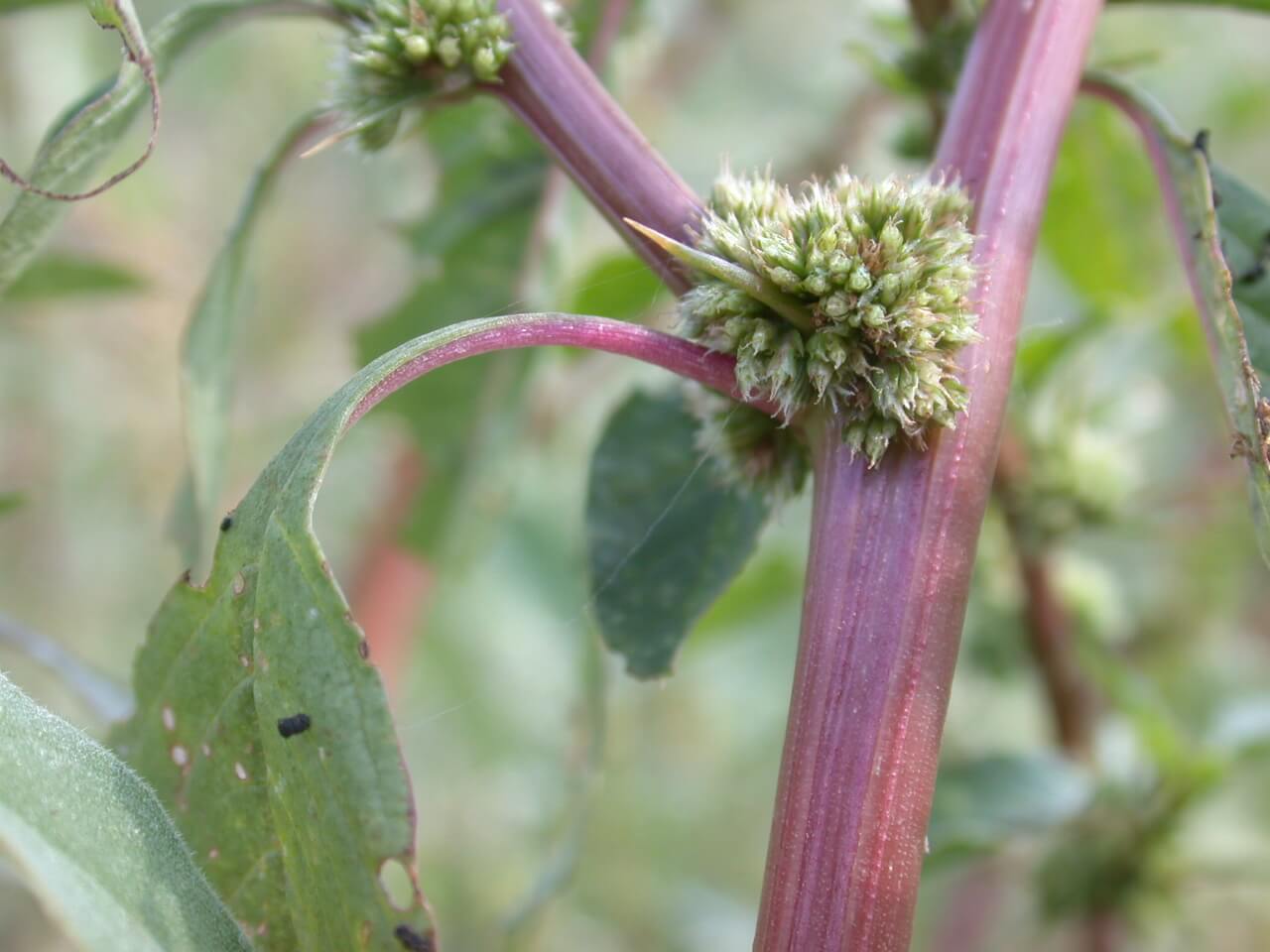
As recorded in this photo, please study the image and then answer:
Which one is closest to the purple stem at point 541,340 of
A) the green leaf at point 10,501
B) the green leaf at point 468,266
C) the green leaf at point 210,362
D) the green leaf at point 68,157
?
the green leaf at point 68,157

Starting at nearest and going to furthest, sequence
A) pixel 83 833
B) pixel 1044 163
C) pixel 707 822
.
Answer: pixel 83 833
pixel 1044 163
pixel 707 822

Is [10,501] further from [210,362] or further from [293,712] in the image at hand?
[293,712]

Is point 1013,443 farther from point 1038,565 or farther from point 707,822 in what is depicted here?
point 707,822

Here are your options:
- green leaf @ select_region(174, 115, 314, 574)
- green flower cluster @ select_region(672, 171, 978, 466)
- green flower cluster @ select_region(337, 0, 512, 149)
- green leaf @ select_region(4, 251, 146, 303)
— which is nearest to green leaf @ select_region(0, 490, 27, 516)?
green leaf @ select_region(174, 115, 314, 574)

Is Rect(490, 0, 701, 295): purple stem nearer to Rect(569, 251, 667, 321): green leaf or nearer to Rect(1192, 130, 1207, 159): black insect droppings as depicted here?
Rect(1192, 130, 1207, 159): black insect droppings

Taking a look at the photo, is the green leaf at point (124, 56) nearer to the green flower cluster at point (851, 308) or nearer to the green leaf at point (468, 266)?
the green flower cluster at point (851, 308)

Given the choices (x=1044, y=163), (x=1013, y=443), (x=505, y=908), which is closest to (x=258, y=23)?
(x=505, y=908)
